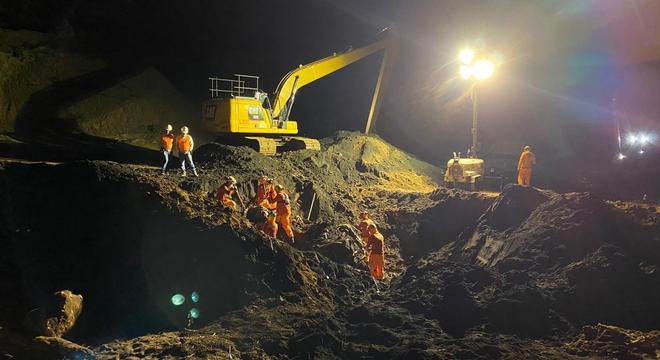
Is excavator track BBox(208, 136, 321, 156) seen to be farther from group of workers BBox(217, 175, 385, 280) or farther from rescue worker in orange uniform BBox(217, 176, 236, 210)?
rescue worker in orange uniform BBox(217, 176, 236, 210)

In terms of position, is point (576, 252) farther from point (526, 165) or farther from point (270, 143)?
point (270, 143)

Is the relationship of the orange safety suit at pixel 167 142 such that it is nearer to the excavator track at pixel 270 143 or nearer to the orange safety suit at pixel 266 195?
the orange safety suit at pixel 266 195

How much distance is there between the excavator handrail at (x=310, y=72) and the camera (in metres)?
15.7

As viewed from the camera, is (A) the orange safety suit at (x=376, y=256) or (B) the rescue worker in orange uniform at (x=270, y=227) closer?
(A) the orange safety suit at (x=376, y=256)

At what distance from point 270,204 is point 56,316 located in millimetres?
5498

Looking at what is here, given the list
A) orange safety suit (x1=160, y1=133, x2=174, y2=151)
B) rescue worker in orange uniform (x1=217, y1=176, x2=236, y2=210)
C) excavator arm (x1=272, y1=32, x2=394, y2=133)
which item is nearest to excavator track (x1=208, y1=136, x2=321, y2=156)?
excavator arm (x1=272, y1=32, x2=394, y2=133)

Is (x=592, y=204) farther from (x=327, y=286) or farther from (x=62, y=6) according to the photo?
(x=62, y=6)

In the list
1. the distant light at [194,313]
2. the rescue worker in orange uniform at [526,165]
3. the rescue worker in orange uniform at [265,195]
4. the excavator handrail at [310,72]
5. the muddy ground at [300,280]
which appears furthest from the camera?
the excavator handrail at [310,72]

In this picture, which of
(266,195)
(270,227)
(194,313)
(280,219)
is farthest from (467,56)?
(194,313)

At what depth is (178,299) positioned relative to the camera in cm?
748

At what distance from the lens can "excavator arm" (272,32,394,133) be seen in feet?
51.8

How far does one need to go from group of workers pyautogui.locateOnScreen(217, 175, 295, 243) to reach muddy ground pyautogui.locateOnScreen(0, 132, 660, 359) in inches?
28.7

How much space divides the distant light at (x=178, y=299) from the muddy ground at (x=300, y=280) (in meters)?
0.11

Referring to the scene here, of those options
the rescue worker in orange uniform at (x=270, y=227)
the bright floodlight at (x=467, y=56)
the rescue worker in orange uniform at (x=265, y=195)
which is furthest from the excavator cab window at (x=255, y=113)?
the bright floodlight at (x=467, y=56)
